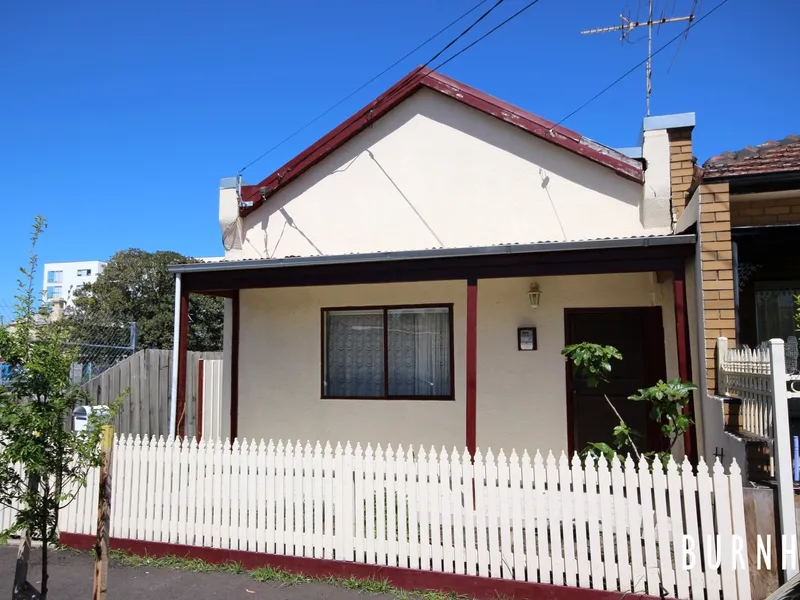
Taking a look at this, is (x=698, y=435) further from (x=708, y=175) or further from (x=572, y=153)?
(x=572, y=153)

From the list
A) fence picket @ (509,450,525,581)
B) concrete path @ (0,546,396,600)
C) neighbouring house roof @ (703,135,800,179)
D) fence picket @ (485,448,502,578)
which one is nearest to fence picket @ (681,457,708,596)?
fence picket @ (509,450,525,581)

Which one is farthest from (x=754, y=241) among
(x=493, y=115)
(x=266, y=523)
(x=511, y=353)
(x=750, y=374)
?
(x=266, y=523)

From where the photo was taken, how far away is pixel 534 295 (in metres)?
7.42

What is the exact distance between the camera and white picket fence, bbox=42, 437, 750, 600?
432 centimetres

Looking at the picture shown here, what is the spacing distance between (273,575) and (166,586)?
0.89m

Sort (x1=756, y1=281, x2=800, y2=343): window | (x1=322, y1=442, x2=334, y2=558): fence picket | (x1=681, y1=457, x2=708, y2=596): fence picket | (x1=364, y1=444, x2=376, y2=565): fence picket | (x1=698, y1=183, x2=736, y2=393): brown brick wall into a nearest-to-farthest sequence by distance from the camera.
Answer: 1. (x1=681, y1=457, x2=708, y2=596): fence picket
2. (x1=364, y1=444, x2=376, y2=565): fence picket
3. (x1=322, y1=442, x2=334, y2=558): fence picket
4. (x1=698, y1=183, x2=736, y2=393): brown brick wall
5. (x1=756, y1=281, x2=800, y2=343): window

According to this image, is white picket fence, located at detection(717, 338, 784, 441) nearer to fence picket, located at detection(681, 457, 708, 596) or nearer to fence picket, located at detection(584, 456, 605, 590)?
fence picket, located at detection(681, 457, 708, 596)

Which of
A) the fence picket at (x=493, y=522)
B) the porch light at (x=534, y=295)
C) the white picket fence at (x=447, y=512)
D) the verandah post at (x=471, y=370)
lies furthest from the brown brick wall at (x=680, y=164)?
the fence picket at (x=493, y=522)

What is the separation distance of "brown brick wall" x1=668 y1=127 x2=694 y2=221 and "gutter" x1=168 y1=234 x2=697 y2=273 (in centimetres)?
124

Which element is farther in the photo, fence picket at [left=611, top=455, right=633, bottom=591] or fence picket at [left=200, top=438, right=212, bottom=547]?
fence picket at [left=200, top=438, right=212, bottom=547]

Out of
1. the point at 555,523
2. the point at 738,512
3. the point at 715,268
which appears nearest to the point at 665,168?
the point at 715,268

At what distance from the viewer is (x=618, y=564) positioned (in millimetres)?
4449

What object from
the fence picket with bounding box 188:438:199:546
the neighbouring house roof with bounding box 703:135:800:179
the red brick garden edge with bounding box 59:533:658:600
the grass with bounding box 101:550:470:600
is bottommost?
the grass with bounding box 101:550:470:600

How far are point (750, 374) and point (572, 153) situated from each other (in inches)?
142
